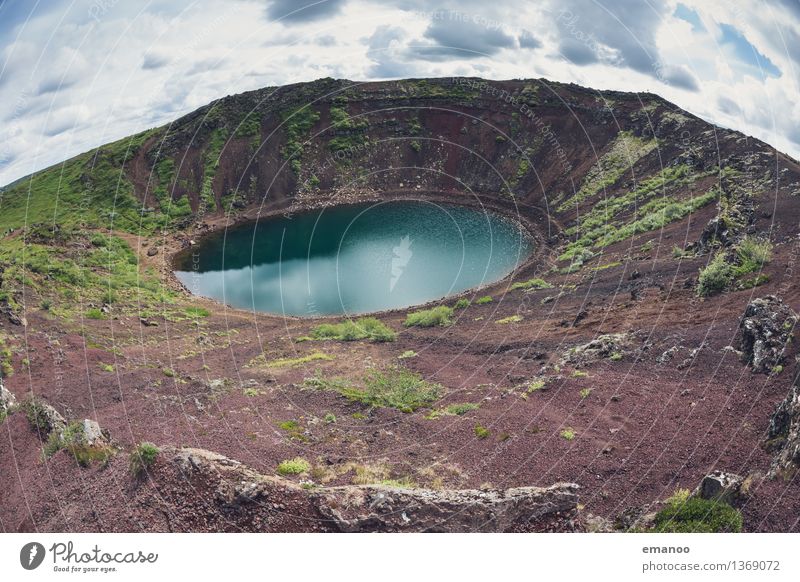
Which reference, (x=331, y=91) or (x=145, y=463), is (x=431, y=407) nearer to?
(x=145, y=463)

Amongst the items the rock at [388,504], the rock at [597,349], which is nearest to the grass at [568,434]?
the rock at [388,504]

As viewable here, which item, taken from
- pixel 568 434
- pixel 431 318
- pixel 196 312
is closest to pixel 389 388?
pixel 568 434

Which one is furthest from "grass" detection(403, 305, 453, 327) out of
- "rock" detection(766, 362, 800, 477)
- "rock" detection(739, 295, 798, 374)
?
"rock" detection(766, 362, 800, 477)

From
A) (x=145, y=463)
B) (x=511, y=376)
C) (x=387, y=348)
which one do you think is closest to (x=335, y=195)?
(x=387, y=348)

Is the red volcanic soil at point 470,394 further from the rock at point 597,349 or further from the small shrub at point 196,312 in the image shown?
the small shrub at point 196,312

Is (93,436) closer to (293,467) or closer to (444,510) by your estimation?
(293,467)
